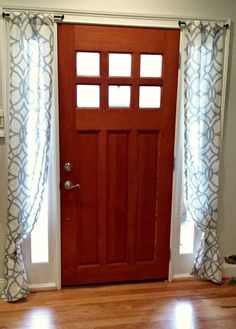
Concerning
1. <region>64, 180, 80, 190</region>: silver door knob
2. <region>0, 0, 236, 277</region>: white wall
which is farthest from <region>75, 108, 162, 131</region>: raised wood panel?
<region>0, 0, 236, 277</region>: white wall

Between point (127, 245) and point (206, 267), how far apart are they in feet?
2.35

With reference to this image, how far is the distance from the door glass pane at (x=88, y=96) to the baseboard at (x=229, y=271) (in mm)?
1827

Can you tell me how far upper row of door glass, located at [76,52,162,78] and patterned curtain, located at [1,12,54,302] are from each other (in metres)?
0.26

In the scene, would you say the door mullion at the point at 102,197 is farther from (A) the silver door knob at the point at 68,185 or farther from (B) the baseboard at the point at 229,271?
(B) the baseboard at the point at 229,271

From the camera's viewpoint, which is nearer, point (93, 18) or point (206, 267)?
point (93, 18)

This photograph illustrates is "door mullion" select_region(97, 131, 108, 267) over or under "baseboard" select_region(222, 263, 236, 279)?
over

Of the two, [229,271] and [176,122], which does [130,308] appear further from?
[176,122]

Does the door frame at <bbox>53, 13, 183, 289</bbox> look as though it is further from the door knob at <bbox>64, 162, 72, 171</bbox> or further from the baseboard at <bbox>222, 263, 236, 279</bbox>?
the baseboard at <bbox>222, 263, 236, 279</bbox>

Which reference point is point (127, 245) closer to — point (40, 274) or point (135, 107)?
point (40, 274)

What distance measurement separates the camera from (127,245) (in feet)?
9.45

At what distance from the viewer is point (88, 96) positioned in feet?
8.58

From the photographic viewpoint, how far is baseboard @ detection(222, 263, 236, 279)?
9.92 ft

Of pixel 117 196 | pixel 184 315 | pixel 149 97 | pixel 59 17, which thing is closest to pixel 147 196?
pixel 117 196

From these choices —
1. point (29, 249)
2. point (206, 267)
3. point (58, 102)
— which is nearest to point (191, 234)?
point (206, 267)
